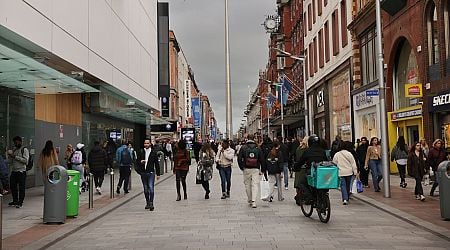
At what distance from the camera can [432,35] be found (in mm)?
20828

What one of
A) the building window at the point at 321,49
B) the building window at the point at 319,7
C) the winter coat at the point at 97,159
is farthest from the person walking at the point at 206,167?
the building window at the point at 319,7

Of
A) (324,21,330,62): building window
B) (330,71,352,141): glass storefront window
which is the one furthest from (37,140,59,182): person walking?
(324,21,330,62): building window

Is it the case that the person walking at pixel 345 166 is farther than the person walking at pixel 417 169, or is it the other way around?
the person walking at pixel 417 169

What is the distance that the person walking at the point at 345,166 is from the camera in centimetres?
1421

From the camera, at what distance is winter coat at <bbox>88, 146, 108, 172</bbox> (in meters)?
17.9

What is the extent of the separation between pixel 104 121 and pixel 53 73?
1875 cm

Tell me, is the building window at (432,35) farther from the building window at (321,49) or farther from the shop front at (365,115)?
the building window at (321,49)

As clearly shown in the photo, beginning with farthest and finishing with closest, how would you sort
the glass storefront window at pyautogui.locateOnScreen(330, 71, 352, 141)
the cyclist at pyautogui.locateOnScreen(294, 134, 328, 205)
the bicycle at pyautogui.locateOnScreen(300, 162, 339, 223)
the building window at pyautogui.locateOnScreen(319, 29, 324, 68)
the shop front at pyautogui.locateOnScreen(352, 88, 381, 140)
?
1. the building window at pyautogui.locateOnScreen(319, 29, 324, 68)
2. the glass storefront window at pyautogui.locateOnScreen(330, 71, 352, 141)
3. the shop front at pyautogui.locateOnScreen(352, 88, 381, 140)
4. the cyclist at pyautogui.locateOnScreen(294, 134, 328, 205)
5. the bicycle at pyautogui.locateOnScreen(300, 162, 339, 223)

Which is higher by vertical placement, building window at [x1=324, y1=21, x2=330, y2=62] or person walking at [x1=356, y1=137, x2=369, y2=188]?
building window at [x1=324, y1=21, x2=330, y2=62]

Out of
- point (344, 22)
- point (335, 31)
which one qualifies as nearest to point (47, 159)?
point (344, 22)

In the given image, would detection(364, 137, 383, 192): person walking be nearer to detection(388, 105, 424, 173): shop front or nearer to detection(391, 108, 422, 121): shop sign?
detection(388, 105, 424, 173): shop front

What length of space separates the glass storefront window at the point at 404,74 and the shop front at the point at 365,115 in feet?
3.88

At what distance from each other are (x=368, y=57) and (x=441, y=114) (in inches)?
375

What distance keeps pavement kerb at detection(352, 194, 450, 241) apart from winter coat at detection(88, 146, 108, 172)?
811 centimetres
